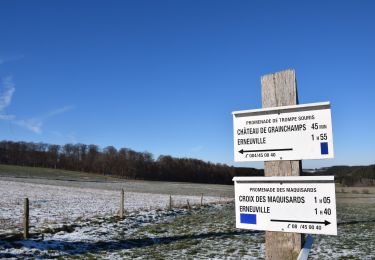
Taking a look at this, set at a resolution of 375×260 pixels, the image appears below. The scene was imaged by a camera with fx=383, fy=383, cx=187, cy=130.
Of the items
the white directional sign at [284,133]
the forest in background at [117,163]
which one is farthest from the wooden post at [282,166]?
the forest in background at [117,163]

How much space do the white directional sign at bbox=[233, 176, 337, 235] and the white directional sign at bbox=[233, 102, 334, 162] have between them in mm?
240

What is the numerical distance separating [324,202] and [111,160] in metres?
178

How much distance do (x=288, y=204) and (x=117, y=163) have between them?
571ft

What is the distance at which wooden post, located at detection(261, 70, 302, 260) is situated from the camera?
378 centimetres

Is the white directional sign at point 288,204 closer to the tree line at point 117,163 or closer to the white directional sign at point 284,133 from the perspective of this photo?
the white directional sign at point 284,133

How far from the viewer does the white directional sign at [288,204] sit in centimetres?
348

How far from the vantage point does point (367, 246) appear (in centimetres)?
1410

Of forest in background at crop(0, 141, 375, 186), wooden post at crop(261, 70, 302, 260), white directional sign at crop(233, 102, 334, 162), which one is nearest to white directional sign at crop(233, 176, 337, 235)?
wooden post at crop(261, 70, 302, 260)

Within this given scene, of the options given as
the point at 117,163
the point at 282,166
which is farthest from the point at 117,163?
the point at 282,166

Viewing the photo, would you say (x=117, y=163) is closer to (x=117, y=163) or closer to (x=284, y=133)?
(x=117, y=163)

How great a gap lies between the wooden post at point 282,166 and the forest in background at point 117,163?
524 feet

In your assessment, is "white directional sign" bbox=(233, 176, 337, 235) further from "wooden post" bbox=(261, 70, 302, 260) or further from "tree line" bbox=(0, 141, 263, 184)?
"tree line" bbox=(0, 141, 263, 184)

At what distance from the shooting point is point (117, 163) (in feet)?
570

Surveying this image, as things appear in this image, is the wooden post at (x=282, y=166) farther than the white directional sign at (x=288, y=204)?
Yes
